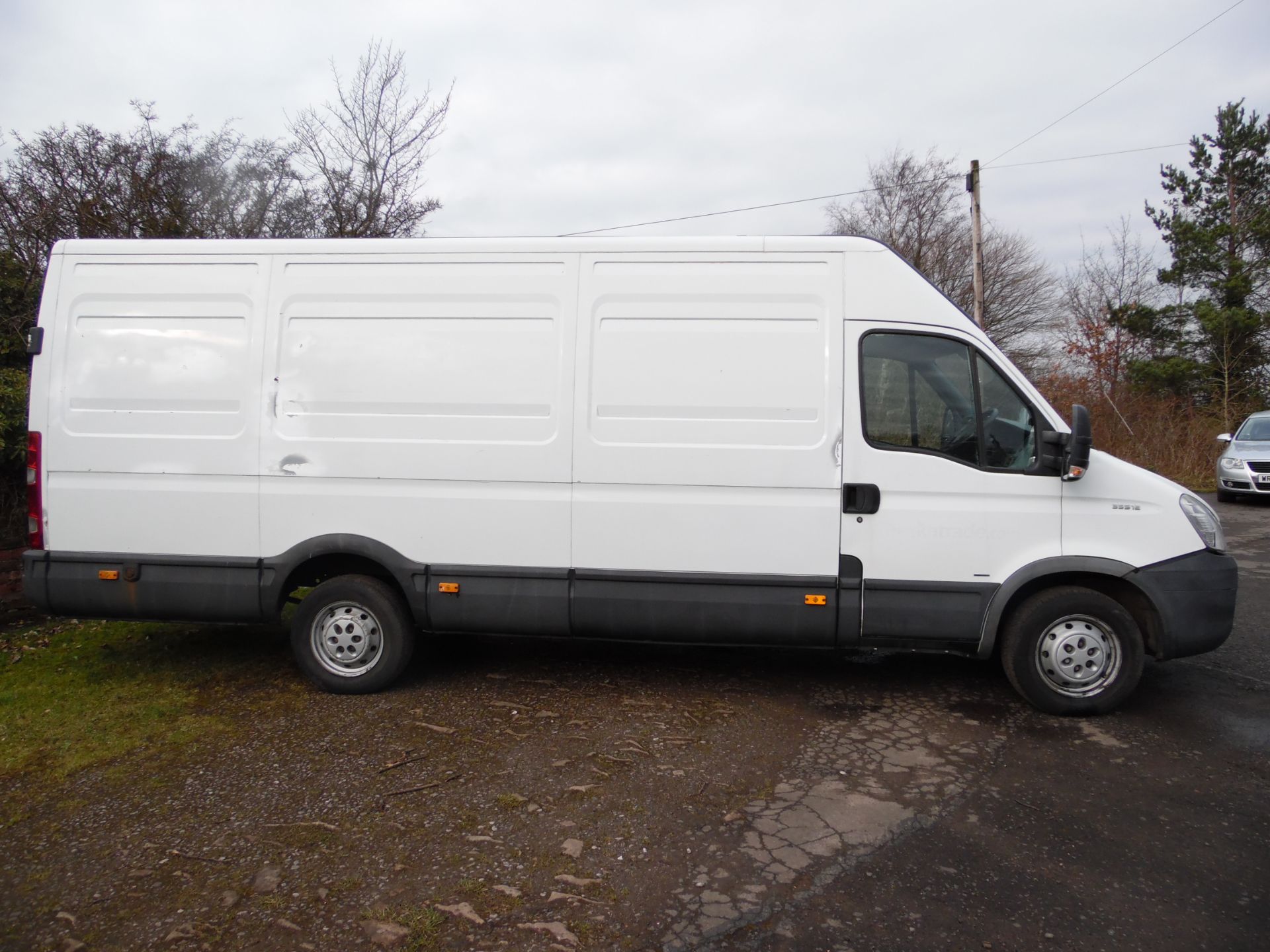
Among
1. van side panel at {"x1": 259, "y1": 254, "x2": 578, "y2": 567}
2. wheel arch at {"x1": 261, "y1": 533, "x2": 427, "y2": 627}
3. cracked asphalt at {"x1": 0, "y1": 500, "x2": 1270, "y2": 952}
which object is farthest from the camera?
wheel arch at {"x1": 261, "y1": 533, "x2": 427, "y2": 627}

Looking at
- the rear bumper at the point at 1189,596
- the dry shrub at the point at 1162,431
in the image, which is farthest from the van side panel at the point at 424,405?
the dry shrub at the point at 1162,431

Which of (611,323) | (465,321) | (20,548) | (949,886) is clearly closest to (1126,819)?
(949,886)

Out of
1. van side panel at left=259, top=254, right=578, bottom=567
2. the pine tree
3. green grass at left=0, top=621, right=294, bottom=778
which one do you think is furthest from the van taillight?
the pine tree

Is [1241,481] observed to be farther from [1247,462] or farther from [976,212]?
A: [976,212]

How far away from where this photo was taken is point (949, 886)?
113 inches

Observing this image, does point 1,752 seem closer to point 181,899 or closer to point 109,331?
point 181,899

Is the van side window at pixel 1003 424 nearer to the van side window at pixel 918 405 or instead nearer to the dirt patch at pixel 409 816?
the van side window at pixel 918 405

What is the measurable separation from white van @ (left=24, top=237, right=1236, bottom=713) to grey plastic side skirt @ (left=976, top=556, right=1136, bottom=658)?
15mm

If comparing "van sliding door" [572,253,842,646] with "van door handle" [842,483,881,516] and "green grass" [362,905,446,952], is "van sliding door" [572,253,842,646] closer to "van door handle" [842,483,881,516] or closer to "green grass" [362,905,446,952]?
"van door handle" [842,483,881,516]

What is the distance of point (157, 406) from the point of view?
15.4ft

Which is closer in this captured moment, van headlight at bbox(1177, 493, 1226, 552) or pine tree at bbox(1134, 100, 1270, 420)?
van headlight at bbox(1177, 493, 1226, 552)

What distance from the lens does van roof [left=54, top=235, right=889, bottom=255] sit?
4473 mm

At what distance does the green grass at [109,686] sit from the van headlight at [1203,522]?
202 inches

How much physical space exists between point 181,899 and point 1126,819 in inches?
140
